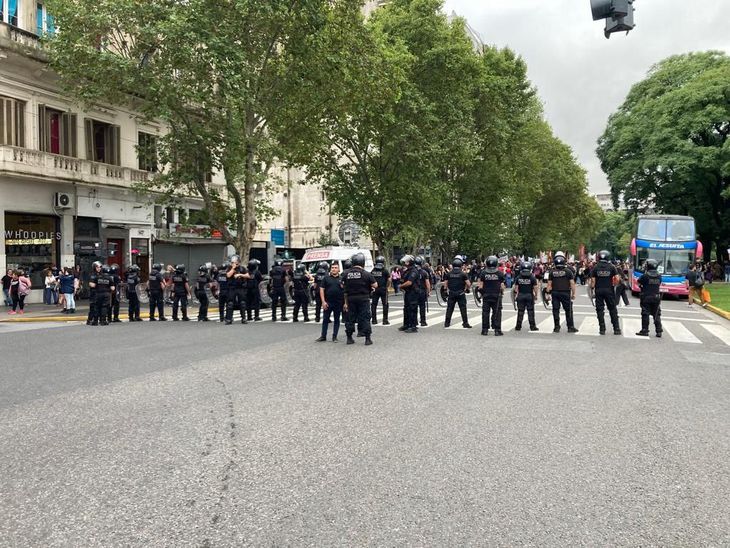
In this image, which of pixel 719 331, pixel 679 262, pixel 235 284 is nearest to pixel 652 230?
pixel 679 262

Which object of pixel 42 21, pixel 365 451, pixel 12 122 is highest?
pixel 42 21

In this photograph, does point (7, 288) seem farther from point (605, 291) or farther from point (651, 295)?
point (651, 295)

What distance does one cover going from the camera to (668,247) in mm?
27859

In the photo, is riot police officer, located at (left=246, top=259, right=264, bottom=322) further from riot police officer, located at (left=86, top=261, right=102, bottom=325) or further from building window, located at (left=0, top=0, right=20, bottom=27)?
building window, located at (left=0, top=0, right=20, bottom=27)

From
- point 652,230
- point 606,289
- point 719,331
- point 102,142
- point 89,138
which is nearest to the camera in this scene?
point 606,289

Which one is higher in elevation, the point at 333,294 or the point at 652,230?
the point at 652,230

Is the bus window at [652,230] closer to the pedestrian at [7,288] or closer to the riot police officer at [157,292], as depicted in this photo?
the riot police officer at [157,292]

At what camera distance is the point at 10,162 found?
2136 centimetres

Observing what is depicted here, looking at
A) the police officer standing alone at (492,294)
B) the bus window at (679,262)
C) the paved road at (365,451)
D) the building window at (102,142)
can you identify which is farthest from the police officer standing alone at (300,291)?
the bus window at (679,262)

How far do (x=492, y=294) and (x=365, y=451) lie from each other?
356 inches

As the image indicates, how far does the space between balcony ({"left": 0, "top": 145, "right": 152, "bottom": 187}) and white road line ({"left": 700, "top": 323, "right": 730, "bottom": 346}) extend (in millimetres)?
21791

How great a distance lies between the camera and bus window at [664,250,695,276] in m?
27.5

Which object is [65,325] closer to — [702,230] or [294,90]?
[294,90]

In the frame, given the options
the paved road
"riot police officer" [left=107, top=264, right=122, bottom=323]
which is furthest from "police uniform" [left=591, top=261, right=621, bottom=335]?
"riot police officer" [left=107, top=264, right=122, bottom=323]
